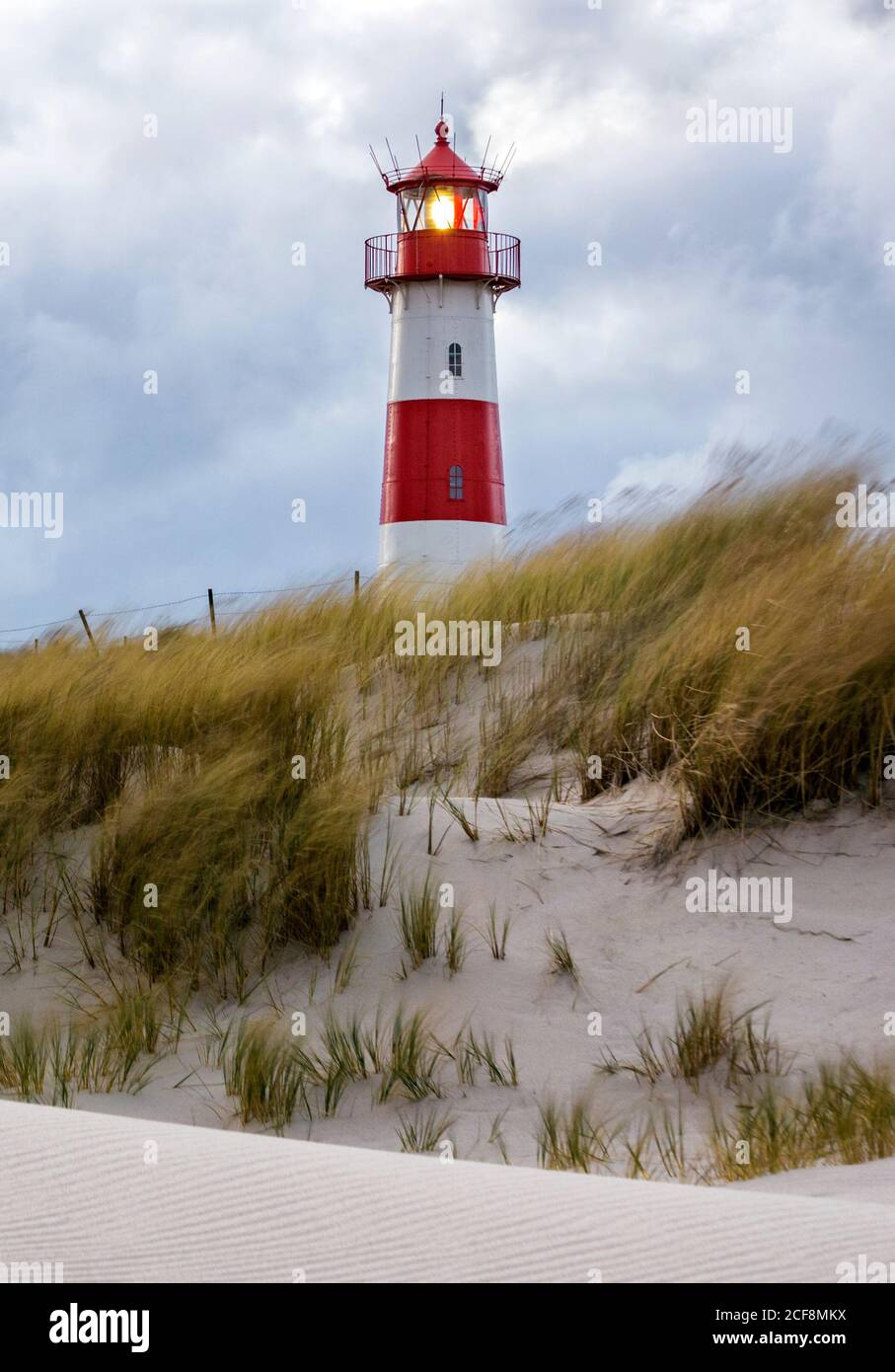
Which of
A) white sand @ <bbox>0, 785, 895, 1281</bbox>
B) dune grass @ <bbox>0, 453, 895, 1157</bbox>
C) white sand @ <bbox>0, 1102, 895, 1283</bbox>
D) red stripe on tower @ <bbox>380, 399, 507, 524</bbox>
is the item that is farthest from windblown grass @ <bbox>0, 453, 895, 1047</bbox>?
red stripe on tower @ <bbox>380, 399, 507, 524</bbox>

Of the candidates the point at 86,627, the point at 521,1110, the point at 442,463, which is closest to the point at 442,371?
the point at 442,463

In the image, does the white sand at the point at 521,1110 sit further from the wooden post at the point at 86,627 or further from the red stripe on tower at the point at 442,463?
the red stripe on tower at the point at 442,463

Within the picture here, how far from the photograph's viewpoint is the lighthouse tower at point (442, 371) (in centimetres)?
1591

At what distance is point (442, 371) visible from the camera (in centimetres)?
1623

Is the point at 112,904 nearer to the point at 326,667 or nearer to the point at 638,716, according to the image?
the point at 326,667

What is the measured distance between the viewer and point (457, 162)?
16.2 m

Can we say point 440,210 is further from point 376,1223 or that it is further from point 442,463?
point 376,1223

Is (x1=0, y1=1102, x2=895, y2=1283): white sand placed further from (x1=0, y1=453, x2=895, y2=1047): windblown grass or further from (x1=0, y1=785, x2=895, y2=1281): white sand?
(x1=0, y1=453, x2=895, y2=1047): windblown grass

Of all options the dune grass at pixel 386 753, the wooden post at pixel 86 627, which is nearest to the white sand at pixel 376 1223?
the dune grass at pixel 386 753

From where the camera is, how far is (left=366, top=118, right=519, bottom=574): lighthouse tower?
15906 millimetres

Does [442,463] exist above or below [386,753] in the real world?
above

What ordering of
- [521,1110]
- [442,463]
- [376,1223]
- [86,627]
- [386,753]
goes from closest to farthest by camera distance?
[376,1223], [521,1110], [386,753], [86,627], [442,463]

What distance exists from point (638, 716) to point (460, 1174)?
3473 mm

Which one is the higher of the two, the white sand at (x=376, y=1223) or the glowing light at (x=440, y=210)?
the glowing light at (x=440, y=210)
